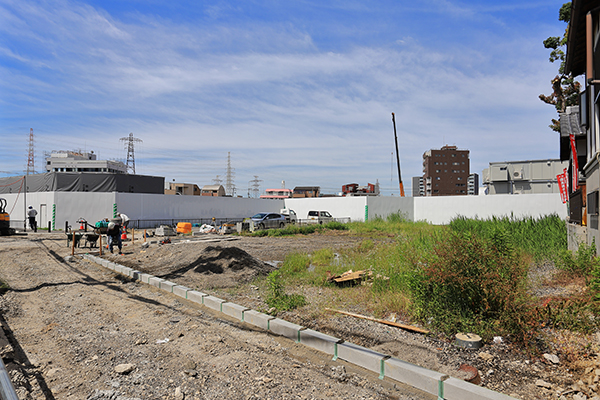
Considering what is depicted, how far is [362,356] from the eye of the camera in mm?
4484

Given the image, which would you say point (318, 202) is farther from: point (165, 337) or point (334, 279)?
point (165, 337)

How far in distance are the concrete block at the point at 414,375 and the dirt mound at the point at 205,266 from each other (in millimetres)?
5407

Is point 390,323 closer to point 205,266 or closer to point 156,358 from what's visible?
point 156,358

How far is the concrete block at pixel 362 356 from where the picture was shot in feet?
14.1

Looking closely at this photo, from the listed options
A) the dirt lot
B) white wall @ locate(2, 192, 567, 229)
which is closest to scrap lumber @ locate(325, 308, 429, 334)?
the dirt lot

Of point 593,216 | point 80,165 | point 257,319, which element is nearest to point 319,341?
point 257,319

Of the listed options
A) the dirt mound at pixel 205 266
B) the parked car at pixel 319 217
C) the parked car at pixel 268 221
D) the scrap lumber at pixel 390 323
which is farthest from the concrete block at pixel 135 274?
the parked car at pixel 319 217

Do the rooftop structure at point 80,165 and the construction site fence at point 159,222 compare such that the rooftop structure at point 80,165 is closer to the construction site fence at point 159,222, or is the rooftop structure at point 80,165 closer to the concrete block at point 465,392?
the construction site fence at point 159,222

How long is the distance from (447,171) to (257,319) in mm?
97713

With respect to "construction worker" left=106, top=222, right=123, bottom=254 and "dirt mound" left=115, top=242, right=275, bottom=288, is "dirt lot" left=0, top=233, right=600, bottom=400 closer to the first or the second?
"dirt mound" left=115, top=242, right=275, bottom=288

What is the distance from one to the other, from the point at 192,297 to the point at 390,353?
182 inches

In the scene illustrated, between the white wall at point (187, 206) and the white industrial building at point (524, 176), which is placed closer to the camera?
the white wall at point (187, 206)

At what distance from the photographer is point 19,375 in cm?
412

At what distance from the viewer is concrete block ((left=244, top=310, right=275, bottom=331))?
5840mm
